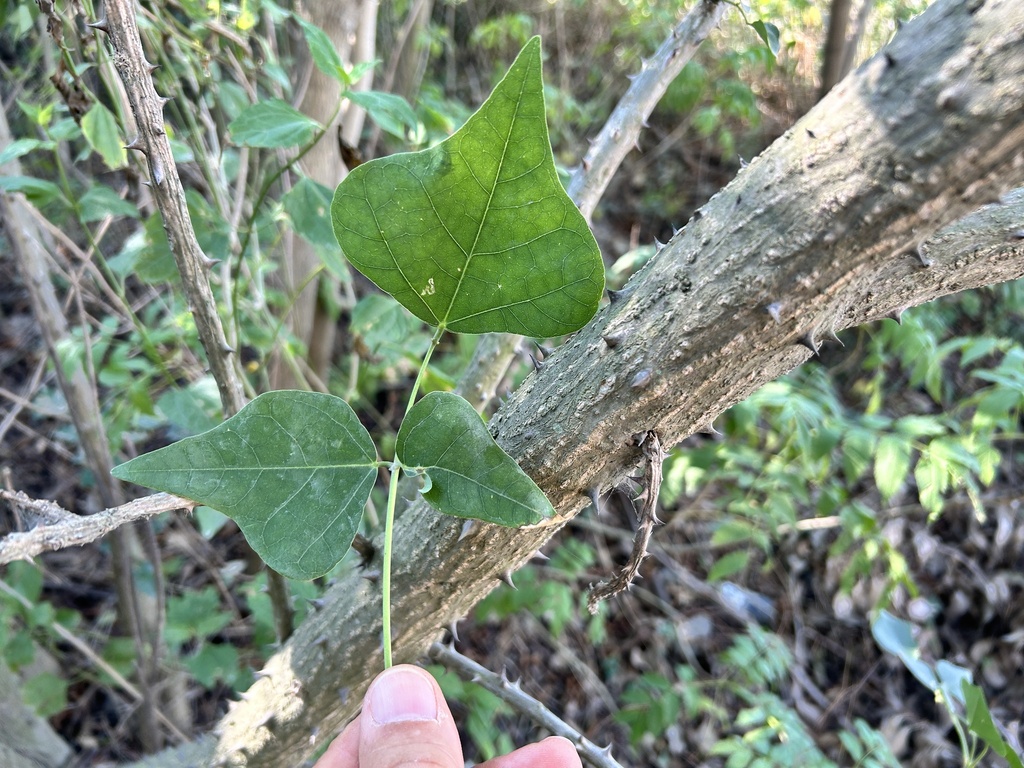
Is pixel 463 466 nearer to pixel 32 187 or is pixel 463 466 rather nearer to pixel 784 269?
pixel 784 269

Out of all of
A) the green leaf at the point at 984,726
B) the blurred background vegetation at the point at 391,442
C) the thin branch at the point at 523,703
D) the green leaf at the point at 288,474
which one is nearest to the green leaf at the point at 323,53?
the blurred background vegetation at the point at 391,442

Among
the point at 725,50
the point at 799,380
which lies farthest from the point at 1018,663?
the point at 725,50

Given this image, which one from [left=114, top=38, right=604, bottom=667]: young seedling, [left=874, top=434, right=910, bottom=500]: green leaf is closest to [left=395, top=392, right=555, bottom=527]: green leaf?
[left=114, top=38, right=604, bottom=667]: young seedling

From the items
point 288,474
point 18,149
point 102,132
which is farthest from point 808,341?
point 18,149

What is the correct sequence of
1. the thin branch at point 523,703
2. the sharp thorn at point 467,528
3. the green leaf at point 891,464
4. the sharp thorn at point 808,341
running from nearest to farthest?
the sharp thorn at point 808,341 → the sharp thorn at point 467,528 → the thin branch at point 523,703 → the green leaf at point 891,464

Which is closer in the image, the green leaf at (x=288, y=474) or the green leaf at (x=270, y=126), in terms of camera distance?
the green leaf at (x=288, y=474)

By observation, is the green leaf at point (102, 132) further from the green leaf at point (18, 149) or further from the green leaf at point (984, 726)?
the green leaf at point (984, 726)
